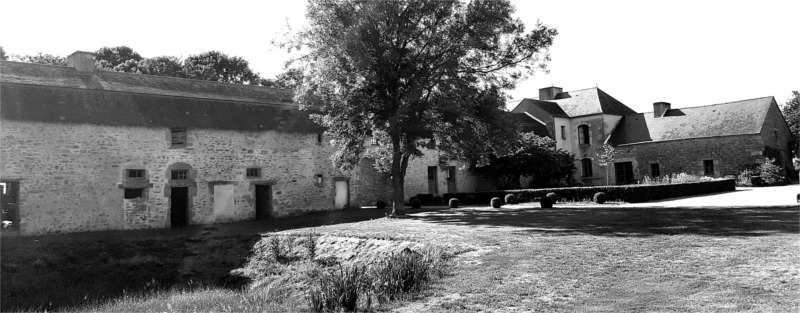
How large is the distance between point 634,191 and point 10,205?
879 inches

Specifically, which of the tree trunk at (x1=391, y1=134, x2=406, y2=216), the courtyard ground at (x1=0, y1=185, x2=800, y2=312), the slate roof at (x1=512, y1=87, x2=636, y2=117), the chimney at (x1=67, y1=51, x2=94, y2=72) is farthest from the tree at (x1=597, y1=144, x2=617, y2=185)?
the chimney at (x1=67, y1=51, x2=94, y2=72)

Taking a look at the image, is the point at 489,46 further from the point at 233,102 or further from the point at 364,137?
the point at 233,102

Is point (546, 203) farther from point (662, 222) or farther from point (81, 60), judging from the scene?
point (81, 60)

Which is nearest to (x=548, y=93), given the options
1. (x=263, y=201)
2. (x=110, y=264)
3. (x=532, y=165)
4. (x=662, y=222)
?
(x=532, y=165)

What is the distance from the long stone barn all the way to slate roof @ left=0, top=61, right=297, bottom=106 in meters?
0.06

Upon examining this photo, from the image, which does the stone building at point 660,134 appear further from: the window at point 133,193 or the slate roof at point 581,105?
the window at point 133,193

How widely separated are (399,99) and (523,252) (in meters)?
9.99

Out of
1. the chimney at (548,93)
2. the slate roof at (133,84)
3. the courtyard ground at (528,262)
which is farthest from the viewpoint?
the chimney at (548,93)

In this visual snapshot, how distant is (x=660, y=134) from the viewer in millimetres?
35156

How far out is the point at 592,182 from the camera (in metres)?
37.9

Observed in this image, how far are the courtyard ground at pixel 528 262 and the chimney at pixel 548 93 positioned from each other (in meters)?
27.1

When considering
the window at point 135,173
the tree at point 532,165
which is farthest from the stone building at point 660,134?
the window at point 135,173

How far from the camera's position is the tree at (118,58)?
36.7 m

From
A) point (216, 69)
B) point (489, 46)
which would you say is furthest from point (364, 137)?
point (216, 69)
